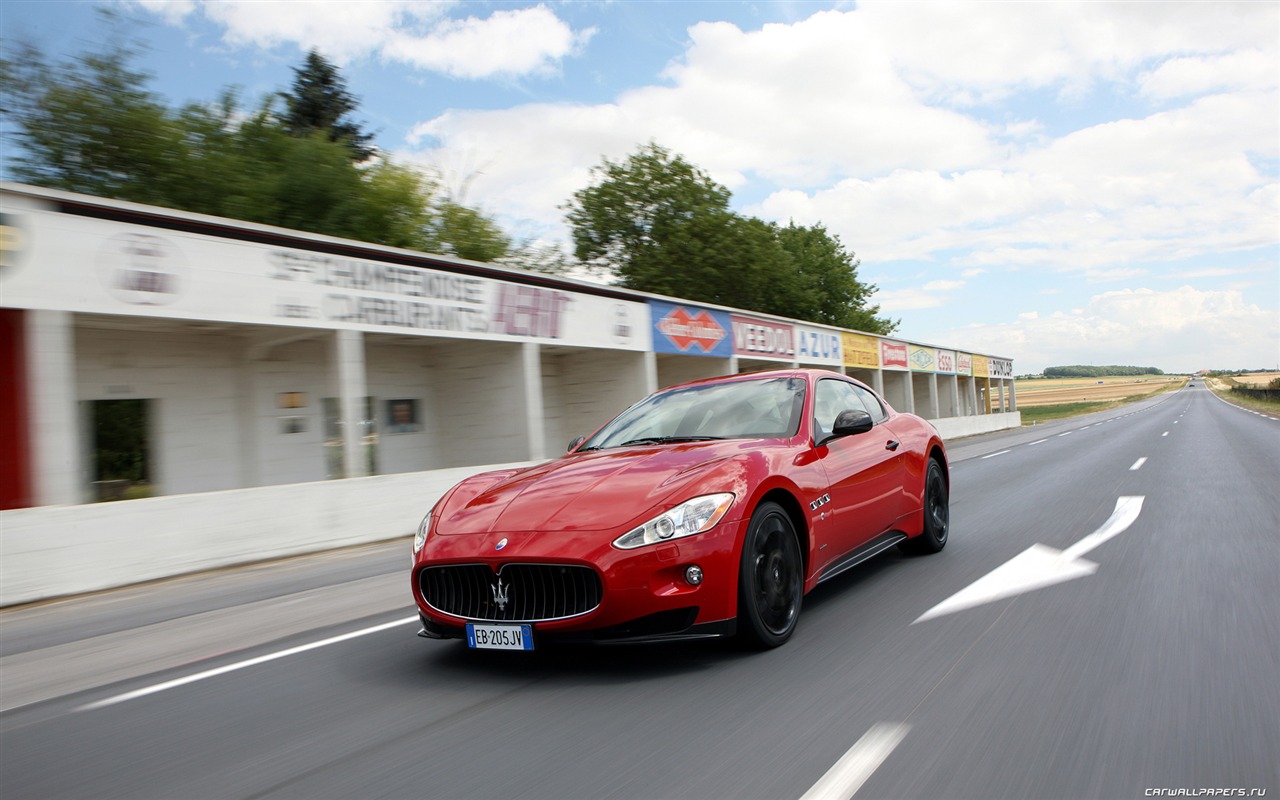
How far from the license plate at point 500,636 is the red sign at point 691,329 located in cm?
1928

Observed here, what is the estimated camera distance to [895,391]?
1732 inches

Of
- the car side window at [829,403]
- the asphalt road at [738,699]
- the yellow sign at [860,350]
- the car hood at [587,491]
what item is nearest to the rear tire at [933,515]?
the asphalt road at [738,699]

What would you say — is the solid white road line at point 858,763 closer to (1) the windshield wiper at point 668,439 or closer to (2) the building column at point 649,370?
(1) the windshield wiper at point 668,439

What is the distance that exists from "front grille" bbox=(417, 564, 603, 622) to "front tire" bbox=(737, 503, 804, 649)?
0.74 m

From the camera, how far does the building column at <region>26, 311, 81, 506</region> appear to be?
9.62 m

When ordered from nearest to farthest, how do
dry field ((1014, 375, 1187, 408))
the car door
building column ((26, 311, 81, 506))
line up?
1. the car door
2. building column ((26, 311, 81, 506))
3. dry field ((1014, 375, 1187, 408))

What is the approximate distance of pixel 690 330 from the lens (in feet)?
80.6

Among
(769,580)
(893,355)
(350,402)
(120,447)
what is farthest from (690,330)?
(769,580)

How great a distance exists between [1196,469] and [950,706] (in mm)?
12549

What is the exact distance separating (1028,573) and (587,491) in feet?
11.4

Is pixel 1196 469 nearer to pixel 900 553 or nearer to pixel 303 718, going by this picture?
pixel 900 553

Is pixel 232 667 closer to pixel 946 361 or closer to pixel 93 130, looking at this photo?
pixel 93 130

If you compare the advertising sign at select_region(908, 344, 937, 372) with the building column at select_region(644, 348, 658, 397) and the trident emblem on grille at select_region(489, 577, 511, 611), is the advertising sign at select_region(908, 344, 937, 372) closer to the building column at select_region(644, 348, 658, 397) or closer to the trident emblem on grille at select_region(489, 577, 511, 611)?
the building column at select_region(644, 348, 658, 397)

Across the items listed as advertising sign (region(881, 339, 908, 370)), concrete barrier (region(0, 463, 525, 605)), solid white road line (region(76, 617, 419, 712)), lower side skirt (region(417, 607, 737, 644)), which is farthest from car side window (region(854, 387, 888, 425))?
advertising sign (region(881, 339, 908, 370))
